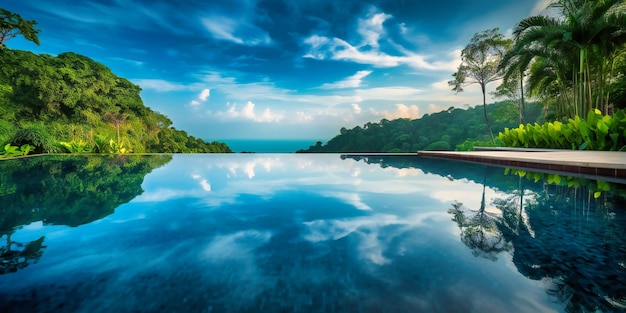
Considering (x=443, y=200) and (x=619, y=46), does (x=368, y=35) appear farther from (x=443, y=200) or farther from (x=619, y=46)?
(x=443, y=200)

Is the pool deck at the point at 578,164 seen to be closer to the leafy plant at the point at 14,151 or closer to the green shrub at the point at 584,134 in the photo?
the green shrub at the point at 584,134

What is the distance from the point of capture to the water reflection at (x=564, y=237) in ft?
5.65

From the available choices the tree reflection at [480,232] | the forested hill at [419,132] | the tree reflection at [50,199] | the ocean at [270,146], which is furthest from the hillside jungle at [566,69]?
the ocean at [270,146]

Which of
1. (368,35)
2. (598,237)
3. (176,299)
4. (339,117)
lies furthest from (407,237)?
(339,117)

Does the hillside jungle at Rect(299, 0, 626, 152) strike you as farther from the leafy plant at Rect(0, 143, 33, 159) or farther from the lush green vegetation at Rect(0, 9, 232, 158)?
the leafy plant at Rect(0, 143, 33, 159)

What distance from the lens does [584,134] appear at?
9.22 meters

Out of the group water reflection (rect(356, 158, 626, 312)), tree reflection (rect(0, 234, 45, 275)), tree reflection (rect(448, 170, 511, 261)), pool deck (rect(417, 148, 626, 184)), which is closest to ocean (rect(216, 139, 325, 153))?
pool deck (rect(417, 148, 626, 184))

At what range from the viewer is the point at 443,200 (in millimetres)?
4488

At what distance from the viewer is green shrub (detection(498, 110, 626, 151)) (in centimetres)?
843

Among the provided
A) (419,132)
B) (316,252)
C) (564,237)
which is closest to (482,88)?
(419,132)

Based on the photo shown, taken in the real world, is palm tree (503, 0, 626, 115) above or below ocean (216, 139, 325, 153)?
above

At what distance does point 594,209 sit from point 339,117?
21.0 m

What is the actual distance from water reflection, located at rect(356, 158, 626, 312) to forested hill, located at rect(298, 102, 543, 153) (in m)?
26.6

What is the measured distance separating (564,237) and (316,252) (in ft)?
7.04
